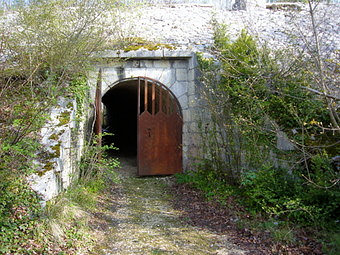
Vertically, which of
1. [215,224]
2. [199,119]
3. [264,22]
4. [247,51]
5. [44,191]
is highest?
[264,22]

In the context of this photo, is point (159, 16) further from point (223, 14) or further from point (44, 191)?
point (44, 191)

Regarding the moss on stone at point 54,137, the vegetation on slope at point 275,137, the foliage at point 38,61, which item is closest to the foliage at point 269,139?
the vegetation on slope at point 275,137

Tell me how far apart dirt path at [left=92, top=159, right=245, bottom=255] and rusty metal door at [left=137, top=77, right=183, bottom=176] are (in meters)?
1.32

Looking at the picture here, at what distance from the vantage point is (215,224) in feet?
14.4

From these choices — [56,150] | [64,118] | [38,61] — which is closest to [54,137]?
[56,150]

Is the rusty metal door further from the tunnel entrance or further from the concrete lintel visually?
the concrete lintel

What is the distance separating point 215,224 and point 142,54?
416cm

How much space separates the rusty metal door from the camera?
730 cm

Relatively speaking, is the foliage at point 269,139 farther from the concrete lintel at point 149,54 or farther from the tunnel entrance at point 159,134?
the tunnel entrance at point 159,134

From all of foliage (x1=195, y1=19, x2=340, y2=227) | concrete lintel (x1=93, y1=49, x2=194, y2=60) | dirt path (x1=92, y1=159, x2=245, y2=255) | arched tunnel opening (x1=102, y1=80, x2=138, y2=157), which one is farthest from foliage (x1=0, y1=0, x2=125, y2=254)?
arched tunnel opening (x1=102, y1=80, x2=138, y2=157)

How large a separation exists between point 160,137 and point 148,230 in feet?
11.5

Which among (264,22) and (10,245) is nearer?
(10,245)

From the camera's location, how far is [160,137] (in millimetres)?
7426

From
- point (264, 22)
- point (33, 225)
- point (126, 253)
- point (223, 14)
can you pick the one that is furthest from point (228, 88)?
point (223, 14)
